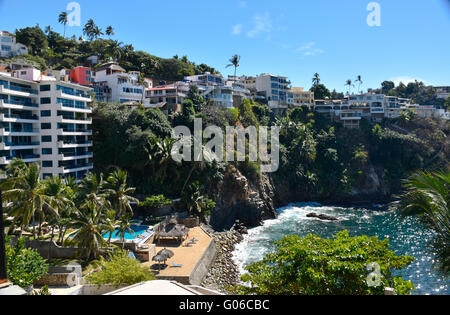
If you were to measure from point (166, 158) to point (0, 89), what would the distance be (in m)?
20.8

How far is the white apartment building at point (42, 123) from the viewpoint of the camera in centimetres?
3728

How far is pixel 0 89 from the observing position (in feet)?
119

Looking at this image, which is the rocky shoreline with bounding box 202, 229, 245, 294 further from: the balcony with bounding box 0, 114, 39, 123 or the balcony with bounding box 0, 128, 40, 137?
the balcony with bounding box 0, 114, 39, 123

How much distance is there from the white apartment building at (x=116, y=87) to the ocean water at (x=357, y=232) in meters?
35.9

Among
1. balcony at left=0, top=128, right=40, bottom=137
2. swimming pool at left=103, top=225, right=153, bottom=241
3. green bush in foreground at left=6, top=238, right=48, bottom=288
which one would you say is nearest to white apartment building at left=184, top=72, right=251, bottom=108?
balcony at left=0, top=128, right=40, bottom=137

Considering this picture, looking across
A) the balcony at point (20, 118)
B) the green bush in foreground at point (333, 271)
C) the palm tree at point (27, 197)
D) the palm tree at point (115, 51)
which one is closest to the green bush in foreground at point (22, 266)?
the palm tree at point (27, 197)

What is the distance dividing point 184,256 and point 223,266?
497 centimetres

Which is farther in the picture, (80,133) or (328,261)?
(80,133)

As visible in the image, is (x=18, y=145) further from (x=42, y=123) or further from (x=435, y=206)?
(x=435, y=206)

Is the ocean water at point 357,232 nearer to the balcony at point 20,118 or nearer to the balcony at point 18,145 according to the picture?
the balcony at point 18,145

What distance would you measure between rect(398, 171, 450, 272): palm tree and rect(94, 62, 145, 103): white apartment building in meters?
59.0

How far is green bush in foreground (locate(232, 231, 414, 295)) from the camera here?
1097 cm

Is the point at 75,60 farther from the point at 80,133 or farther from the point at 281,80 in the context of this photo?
the point at 281,80

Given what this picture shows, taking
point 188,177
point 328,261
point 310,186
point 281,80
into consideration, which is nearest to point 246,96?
point 281,80
